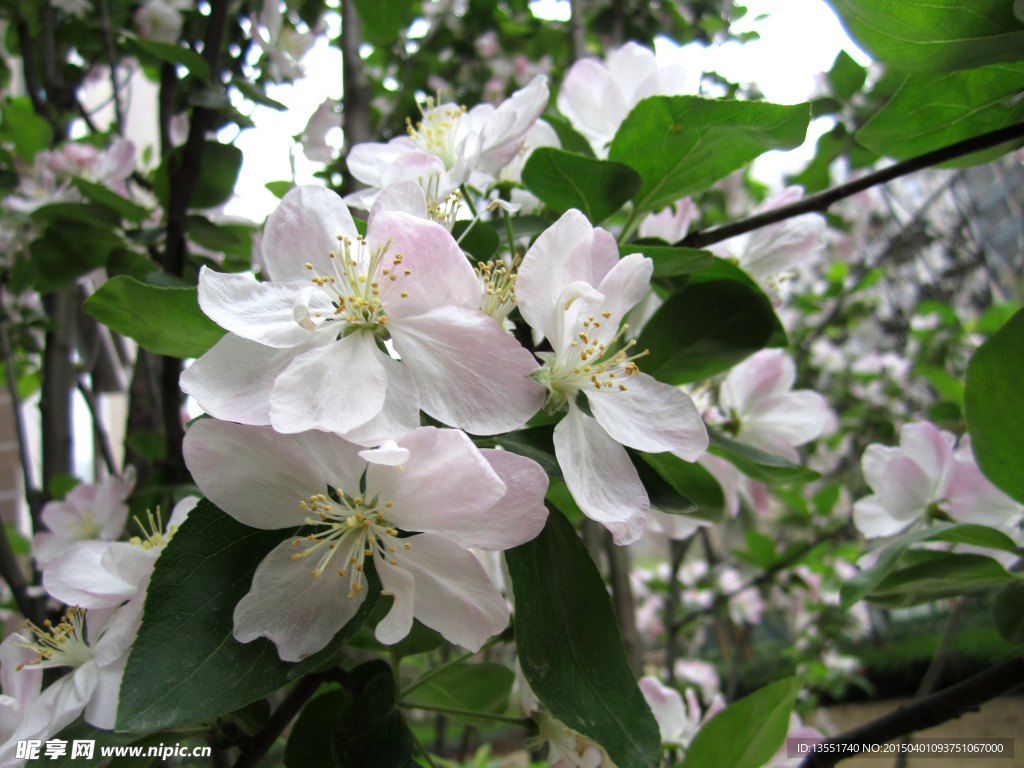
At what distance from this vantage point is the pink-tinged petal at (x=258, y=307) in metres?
0.45

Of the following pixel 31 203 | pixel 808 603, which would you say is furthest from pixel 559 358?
pixel 808 603

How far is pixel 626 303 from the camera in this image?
53cm

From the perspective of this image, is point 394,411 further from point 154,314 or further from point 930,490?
point 930,490

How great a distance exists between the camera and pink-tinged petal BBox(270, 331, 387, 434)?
0.42 m

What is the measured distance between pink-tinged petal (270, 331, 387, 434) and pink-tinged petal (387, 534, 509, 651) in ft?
0.33

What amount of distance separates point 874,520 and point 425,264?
27.7 inches

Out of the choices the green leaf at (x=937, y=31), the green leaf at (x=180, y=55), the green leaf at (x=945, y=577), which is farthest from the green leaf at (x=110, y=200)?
the green leaf at (x=945, y=577)

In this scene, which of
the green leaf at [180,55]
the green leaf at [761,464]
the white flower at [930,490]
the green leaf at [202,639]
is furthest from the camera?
the green leaf at [180,55]

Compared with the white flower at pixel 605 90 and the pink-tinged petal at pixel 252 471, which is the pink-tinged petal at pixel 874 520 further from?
the pink-tinged petal at pixel 252 471

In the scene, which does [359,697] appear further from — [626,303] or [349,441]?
[626,303]

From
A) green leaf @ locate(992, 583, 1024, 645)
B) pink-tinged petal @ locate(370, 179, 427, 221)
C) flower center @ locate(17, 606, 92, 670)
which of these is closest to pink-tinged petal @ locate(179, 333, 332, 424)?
pink-tinged petal @ locate(370, 179, 427, 221)

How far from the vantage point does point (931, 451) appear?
785 millimetres

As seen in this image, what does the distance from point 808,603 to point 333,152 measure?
3089 millimetres

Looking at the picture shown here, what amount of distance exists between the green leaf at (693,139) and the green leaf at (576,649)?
35 cm
